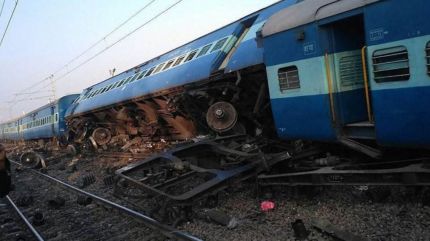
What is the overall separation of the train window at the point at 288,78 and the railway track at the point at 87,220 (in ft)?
9.96

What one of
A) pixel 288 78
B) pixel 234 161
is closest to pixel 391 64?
pixel 288 78

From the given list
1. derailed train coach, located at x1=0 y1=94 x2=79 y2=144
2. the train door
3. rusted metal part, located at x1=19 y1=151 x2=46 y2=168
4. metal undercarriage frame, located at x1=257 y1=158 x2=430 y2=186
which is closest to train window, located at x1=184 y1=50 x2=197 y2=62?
metal undercarriage frame, located at x1=257 y1=158 x2=430 y2=186

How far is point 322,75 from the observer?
23.8 feet

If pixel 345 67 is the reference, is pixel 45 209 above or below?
below

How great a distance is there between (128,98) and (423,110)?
13708 millimetres

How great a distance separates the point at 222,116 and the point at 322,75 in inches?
155

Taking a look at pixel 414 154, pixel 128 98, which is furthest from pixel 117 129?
pixel 414 154

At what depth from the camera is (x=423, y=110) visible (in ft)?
18.8

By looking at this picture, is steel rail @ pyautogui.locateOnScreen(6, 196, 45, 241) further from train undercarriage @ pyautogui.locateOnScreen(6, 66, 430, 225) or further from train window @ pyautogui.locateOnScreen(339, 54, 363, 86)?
train window @ pyautogui.locateOnScreen(339, 54, 363, 86)

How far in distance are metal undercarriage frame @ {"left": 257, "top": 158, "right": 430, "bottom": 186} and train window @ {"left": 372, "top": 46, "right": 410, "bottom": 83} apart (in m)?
1.18

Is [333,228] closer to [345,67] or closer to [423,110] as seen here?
[423,110]

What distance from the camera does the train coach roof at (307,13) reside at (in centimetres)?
666

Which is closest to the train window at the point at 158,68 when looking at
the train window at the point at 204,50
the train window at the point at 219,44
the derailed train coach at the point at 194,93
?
the derailed train coach at the point at 194,93

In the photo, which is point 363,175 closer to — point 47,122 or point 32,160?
point 32,160
